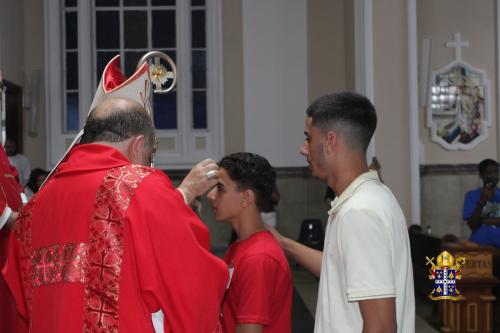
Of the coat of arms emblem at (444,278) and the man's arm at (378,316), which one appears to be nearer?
the man's arm at (378,316)

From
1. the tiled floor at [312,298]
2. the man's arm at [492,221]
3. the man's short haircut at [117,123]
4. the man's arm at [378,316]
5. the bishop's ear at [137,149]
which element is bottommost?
the tiled floor at [312,298]

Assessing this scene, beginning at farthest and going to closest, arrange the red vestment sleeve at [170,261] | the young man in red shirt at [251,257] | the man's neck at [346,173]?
the young man in red shirt at [251,257], the man's neck at [346,173], the red vestment sleeve at [170,261]

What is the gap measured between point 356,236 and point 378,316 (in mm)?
208

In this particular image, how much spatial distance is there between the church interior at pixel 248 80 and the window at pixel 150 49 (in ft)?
0.06

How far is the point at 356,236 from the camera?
189cm

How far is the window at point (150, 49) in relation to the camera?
11828 millimetres

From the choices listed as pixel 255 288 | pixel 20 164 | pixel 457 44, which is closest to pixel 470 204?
pixel 457 44

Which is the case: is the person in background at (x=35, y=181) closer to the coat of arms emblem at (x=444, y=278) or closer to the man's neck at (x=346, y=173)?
the coat of arms emblem at (x=444, y=278)

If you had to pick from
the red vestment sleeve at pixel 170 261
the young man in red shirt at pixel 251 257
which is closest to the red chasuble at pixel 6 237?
the young man in red shirt at pixel 251 257

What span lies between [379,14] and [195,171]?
664 cm

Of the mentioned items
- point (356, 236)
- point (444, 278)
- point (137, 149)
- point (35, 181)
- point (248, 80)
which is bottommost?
point (444, 278)

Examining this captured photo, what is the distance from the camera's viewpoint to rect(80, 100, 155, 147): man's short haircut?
7.02 ft

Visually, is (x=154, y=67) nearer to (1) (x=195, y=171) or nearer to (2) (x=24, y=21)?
(1) (x=195, y=171)

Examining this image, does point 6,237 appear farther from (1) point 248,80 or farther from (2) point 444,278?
(1) point 248,80
